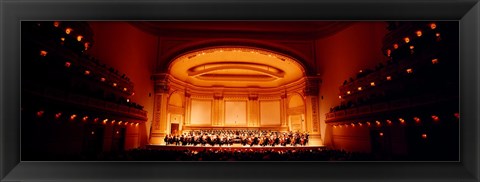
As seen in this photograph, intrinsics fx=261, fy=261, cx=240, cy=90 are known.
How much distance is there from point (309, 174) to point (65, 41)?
6.02 m

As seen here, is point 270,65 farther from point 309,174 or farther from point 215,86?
point 309,174

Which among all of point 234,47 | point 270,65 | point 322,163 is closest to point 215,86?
point 270,65

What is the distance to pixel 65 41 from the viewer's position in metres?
5.96

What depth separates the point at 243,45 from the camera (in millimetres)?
11406

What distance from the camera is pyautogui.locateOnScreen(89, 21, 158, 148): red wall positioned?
686 cm

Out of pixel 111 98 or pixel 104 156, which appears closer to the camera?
pixel 104 156

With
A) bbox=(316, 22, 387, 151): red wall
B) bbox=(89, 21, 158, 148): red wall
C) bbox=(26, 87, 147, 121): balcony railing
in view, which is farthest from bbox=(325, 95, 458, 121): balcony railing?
bbox=(26, 87, 147, 121): balcony railing

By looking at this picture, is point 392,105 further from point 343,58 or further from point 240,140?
point 240,140
